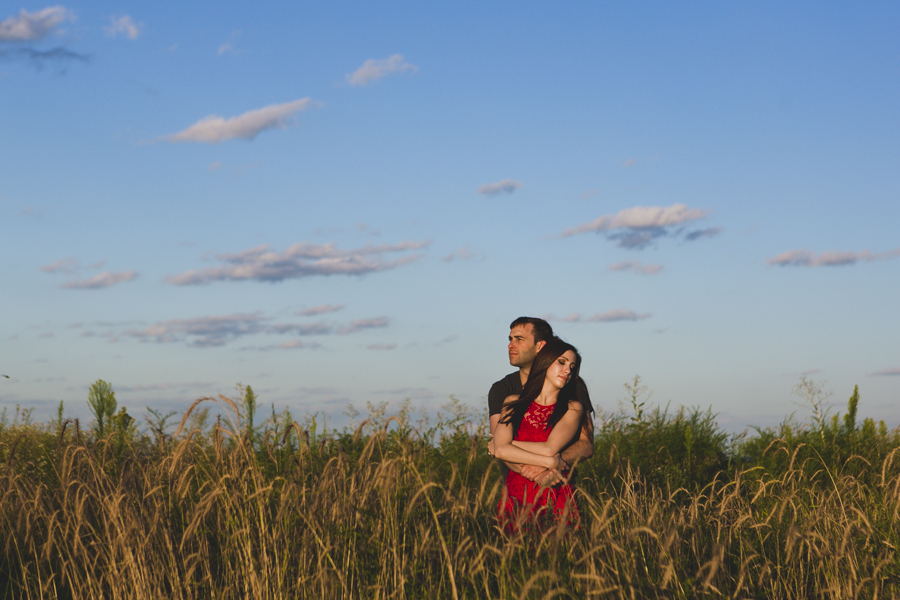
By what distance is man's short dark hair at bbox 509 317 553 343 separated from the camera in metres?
5.93

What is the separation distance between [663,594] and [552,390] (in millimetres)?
2018

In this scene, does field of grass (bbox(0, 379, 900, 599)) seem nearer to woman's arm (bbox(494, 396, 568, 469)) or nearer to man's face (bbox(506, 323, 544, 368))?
woman's arm (bbox(494, 396, 568, 469))

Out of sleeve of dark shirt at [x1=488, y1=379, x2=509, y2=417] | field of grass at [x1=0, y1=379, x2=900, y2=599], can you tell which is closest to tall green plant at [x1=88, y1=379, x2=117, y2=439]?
field of grass at [x1=0, y1=379, x2=900, y2=599]

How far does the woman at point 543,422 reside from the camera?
4891 millimetres

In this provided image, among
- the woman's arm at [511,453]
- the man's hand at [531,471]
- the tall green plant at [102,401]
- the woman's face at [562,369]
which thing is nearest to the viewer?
the woman's arm at [511,453]

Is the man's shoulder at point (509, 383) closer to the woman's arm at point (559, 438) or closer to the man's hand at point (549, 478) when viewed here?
the woman's arm at point (559, 438)

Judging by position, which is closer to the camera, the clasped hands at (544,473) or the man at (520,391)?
the clasped hands at (544,473)

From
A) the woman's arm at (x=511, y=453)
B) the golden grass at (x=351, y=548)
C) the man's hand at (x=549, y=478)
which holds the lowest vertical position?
the golden grass at (x=351, y=548)

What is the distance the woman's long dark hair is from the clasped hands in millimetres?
278

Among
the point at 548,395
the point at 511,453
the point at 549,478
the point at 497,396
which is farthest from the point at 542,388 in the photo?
the point at 497,396

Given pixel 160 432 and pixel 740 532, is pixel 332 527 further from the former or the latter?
pixel 740 532

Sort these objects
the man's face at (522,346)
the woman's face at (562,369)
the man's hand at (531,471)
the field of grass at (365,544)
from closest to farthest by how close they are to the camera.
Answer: the field of grass at (365,544) → the man's hand at (531,471) → the woman's face at (562,369) → the man's face at (522,346)

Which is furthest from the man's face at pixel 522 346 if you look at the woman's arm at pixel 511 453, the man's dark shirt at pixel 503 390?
the woman's arm at pixel 511 453

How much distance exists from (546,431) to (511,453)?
34 cm
